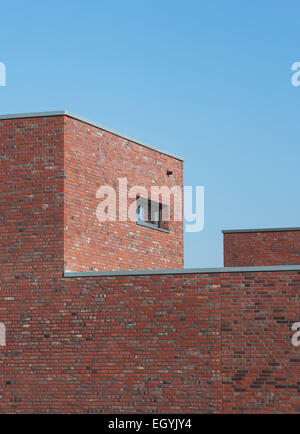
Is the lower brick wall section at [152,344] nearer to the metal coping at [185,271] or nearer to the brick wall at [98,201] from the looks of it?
the metal coping at [185,271]

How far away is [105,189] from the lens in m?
20.9

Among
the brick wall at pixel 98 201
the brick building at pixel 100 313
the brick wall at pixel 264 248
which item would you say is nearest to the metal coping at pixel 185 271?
the brick building at pixel 100 313

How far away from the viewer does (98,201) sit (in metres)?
20.7

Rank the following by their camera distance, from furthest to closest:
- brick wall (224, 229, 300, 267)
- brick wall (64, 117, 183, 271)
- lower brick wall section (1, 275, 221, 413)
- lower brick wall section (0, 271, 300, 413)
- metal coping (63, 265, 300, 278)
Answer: brick wall (224, 229, 300, 267) < brick wall (64, 117, 183, 271) < lower brick wall section (1, 275, 221, 413) < metal coping (63, 265, 300, 278) < lower brick wall section (0, 271, 300, 413)

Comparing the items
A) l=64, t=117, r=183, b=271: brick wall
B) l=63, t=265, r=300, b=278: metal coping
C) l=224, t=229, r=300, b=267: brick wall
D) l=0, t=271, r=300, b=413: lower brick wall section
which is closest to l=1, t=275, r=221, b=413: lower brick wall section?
l=0, t=271, r=300, b=413: lower brick wall section

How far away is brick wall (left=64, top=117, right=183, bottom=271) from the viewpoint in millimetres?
19688

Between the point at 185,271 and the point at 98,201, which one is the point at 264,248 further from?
the point at 185,271

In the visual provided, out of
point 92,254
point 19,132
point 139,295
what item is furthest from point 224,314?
point 19,132

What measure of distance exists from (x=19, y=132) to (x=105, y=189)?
2.58 m

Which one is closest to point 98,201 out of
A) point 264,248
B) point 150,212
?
point 150,212

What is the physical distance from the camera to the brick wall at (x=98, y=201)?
19688 mm

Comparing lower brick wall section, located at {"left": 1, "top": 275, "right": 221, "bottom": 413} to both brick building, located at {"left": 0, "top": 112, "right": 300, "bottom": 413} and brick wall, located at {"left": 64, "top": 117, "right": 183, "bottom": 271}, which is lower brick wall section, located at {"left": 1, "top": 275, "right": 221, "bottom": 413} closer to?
brick building, located at {"left": 0, "top": 112, "right": 300, "bottom": 413}

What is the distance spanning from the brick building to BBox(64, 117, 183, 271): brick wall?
0.15 ft

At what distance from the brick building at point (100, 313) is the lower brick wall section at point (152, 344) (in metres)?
0.02
